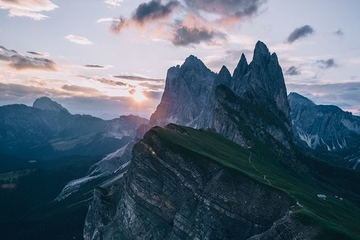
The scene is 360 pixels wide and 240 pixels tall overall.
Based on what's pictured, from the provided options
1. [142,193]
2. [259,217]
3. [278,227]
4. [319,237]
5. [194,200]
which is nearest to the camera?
[319,237]

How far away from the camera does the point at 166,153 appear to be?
114 m

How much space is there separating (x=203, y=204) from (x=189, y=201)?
5.57 meters

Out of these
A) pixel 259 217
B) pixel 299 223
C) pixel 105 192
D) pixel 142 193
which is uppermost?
pixel 299 223

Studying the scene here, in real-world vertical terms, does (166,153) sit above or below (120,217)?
above

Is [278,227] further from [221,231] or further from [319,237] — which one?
[221,231]

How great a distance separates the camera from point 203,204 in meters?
100

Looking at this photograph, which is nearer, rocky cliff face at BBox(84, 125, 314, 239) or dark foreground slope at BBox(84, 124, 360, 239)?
dark foreground slope at BBox(84, 124, 360, 239)

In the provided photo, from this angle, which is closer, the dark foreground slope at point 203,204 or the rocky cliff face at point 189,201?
the dark foreground slope at point 203,204

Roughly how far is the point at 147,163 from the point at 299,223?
54.4 m

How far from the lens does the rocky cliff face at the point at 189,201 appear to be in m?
94.0

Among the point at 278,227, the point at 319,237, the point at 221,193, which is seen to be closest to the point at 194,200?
the point at 221,193

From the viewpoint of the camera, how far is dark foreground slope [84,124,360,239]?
3378 inches

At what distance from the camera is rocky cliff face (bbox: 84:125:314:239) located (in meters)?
94.0

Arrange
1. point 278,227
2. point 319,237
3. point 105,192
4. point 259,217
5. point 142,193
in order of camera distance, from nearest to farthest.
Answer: point 319,237, point 278,227, point 259,217, point 142,193, point 105,192
